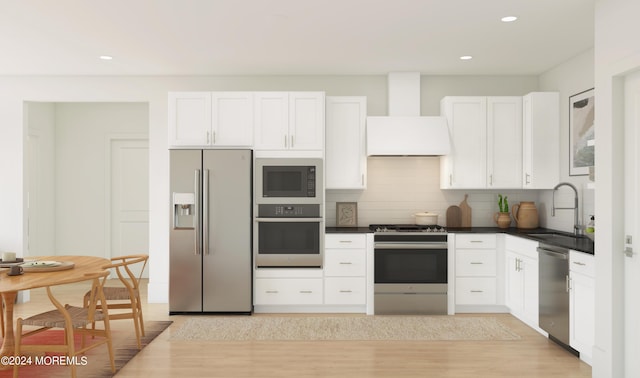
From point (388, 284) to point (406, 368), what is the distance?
1.52 meters

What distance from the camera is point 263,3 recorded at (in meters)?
3.62

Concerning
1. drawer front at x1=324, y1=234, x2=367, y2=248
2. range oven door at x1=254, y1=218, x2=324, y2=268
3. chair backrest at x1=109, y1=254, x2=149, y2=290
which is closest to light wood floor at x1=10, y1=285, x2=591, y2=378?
chair backrest at x1=109, y1=254, x2=149, y2=290

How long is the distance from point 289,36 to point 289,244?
2.12 meters

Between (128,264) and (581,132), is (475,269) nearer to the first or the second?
(581,132)

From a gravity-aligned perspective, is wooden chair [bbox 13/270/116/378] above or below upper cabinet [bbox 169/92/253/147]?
below

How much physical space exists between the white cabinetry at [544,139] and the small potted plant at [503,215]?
1.50 ft

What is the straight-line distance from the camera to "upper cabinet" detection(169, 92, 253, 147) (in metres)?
5.27

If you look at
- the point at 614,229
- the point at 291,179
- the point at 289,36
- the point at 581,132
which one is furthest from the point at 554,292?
the point at 289,36

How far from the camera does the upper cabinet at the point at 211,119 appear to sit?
5.27 m

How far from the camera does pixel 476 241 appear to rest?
522cm

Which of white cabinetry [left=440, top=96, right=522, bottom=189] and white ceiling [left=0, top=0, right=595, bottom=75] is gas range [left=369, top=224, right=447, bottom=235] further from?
white ceiling [left=0, top=0, right=595, bottom=75]

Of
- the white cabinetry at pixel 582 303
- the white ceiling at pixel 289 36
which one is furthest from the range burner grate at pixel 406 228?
the white ceiling at pixel 289 36

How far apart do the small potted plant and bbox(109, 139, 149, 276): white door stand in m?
4.85

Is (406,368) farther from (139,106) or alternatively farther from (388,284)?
(139,106)
